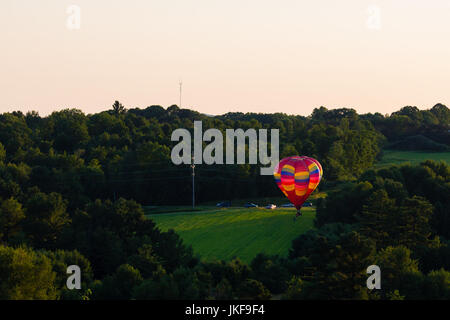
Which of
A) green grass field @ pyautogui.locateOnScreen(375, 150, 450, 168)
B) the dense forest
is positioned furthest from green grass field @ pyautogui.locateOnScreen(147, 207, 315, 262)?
green grass field @ pyautogui.locateOnScreen(375, 150, 450, 168)

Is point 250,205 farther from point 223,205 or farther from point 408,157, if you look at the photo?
point 408,157

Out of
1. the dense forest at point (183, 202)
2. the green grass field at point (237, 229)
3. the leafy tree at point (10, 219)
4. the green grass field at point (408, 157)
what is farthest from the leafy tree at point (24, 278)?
the green grass field at point (408, 157)

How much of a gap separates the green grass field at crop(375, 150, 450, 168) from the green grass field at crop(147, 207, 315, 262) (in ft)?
134

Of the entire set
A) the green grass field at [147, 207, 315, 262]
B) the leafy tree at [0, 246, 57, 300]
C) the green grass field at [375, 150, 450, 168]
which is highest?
the green grass field at [375, 150, 450, 168]

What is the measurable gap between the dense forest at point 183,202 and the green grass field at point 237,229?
4.18 meters

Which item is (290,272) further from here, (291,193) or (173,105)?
(173,105)

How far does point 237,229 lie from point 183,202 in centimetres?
2820

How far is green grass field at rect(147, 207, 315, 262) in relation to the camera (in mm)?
71375

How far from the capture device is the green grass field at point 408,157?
409 ft

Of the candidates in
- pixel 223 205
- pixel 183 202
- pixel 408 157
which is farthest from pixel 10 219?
pixel 408 157

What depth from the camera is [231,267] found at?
5216cm

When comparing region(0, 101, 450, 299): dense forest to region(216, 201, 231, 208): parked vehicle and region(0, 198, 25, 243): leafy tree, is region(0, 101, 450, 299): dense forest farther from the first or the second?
region(216, 201, 231, 208): parked vehicle

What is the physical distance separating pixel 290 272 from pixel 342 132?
80545 mm
